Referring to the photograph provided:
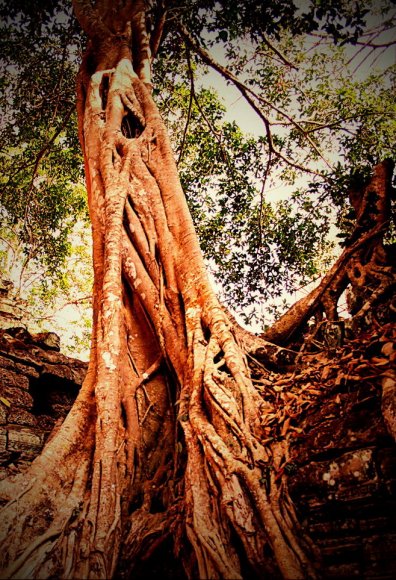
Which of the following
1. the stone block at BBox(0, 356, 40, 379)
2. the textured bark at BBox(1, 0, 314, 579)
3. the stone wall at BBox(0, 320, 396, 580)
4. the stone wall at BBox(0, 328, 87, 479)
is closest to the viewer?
the stone wall at BBox(0, 320, 396, 580)

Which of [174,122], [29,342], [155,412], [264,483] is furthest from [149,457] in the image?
[174,122]

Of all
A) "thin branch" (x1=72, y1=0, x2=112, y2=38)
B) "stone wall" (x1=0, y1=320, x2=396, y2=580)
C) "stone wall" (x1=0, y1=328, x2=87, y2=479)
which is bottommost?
"stone wall" (x1=0, y1=320, x2=396, y2=580)

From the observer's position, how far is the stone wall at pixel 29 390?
3.21 m

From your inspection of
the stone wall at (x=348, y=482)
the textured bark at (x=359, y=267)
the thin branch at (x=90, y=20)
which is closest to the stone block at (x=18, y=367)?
the textured bark at (x=359, y=267)

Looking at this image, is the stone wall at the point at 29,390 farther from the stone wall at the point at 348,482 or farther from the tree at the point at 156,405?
the stone wall at the point at 348,482

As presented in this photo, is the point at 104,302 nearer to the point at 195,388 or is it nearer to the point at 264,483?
the point at 195,388

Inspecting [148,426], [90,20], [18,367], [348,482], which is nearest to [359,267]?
[348,482]

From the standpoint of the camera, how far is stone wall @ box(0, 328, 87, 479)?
10.5ft

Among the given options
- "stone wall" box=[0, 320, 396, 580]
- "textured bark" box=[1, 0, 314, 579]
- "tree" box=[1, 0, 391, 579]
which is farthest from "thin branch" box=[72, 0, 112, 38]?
"stone wall" box=[0, 320, 396, 580]

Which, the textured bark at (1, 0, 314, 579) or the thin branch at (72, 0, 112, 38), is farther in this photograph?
the thin branch at (72, 0, 112, 38)

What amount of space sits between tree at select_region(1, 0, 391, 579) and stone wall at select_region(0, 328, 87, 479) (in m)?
0.90

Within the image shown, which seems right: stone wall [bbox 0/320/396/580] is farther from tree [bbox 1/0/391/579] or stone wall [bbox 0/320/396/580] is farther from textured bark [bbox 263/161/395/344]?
textured bark [bbox 263/161/395/344]

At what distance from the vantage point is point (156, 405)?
2871 mm

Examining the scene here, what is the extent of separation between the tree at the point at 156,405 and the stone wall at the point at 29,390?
901mm
